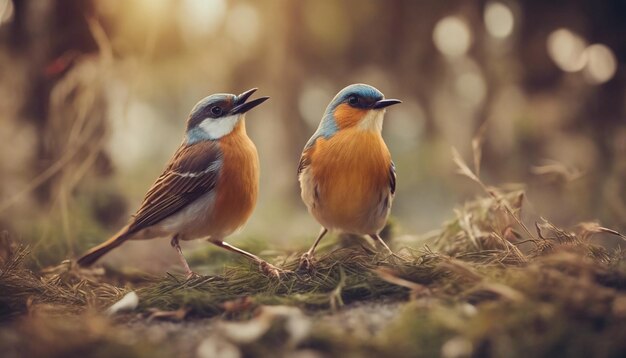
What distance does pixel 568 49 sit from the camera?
6.05m

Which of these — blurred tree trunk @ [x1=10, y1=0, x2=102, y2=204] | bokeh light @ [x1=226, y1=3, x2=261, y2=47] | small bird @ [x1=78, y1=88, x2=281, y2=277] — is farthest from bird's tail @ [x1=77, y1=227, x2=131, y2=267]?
bokeh light @ [x1=226, y1=3, x2=261, y2=47]

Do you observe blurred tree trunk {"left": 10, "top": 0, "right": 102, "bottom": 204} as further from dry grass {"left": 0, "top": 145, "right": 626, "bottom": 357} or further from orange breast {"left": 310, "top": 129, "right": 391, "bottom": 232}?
orange breast {"left": 310, "top": 129, "right": 391, "bottom": 232}

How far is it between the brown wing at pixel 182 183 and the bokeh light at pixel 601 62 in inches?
172

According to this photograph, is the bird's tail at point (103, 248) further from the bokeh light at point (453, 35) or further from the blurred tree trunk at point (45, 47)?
the bokeh light at point (453, 35)

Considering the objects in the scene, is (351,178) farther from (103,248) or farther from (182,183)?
(103,248)

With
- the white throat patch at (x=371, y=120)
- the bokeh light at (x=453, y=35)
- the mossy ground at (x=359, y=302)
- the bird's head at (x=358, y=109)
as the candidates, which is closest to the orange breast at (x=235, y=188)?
the mossy ground at (x=359, y=302)

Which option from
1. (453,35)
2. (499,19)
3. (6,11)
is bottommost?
(453,35)

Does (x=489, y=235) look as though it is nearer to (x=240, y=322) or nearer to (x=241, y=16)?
(x=240, y=322)

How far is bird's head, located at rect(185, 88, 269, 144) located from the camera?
12.0ft

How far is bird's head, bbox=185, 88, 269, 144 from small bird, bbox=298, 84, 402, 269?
0.51 meters

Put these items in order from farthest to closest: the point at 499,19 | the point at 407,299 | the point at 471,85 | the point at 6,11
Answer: the point at 471,85
the point at 499,19
the point at 6,11
the point at 407,299

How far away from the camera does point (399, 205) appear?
6648mm

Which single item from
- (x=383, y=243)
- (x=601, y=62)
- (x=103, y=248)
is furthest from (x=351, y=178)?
(x=601, y=62)

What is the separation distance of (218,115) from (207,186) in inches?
18.1
